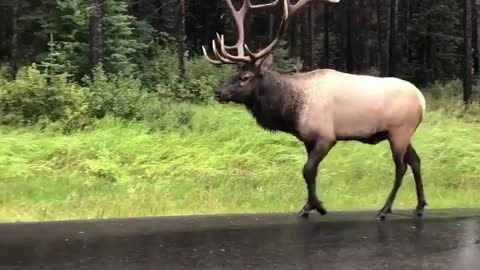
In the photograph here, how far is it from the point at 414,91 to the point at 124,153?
582 centimetres

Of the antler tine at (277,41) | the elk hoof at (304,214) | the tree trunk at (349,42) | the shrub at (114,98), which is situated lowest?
the tree trunk at (349,42)

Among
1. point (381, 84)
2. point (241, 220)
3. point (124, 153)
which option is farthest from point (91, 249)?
point (124, 153)

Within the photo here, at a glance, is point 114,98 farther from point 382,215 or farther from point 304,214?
point 382,215

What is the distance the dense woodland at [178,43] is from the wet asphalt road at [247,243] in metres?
6.40

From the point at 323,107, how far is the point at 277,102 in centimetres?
64

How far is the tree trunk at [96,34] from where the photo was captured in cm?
1777

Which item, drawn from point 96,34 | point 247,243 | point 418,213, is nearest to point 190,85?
point 96,34

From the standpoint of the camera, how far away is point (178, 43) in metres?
26.2

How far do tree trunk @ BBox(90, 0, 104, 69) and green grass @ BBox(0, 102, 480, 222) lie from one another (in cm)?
358

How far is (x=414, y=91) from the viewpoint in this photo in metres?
9.84

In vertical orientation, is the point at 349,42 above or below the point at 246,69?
below

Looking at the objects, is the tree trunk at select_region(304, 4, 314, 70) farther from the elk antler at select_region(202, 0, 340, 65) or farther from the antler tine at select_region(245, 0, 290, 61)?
the antler tine at select_region(245, 0, 290, 61)

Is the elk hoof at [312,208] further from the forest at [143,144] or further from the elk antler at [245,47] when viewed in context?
the elk antler at [245,47]

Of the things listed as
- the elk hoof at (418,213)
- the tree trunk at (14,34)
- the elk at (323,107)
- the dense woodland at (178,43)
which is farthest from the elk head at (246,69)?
the tree trunk at (14,34)
